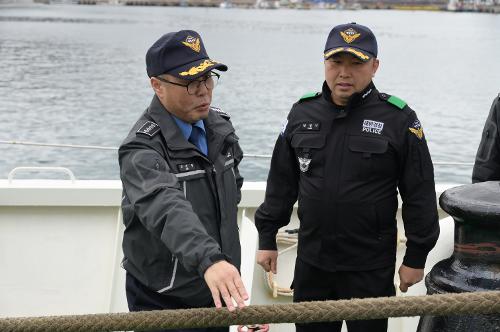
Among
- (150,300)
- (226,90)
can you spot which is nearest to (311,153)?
(150,300)

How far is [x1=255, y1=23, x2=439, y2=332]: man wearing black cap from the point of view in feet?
9.87

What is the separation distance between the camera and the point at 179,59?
8.27 ft

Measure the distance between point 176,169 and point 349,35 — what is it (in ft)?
3.30

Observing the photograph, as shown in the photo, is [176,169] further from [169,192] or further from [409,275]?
[409,275]

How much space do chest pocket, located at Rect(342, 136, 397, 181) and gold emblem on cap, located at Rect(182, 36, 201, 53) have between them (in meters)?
0.77

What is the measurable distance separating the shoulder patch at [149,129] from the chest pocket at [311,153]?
771 mm

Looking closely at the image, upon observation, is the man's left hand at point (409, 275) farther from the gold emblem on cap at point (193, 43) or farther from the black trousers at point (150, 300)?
the gold emblem on cap at point (193, 43)

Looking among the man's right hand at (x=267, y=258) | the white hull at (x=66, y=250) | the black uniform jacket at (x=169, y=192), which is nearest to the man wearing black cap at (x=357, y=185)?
the man's right hand at (x=267, y=258)

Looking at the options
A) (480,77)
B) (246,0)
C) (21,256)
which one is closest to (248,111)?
(480,77)

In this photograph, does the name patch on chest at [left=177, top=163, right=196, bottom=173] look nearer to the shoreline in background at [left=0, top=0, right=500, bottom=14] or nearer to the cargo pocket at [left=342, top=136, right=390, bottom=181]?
the cargo pocket at [left=342, top=136, right=390, bottom=181]

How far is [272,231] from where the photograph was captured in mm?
3320

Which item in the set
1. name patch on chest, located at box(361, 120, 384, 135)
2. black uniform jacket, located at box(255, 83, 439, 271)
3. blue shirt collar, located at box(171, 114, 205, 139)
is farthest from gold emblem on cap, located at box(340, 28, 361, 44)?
blue shirt collar, located at box(171, 114, 205, 139)

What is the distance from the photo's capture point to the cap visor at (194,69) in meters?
2.48

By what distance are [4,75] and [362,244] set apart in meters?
24.0
